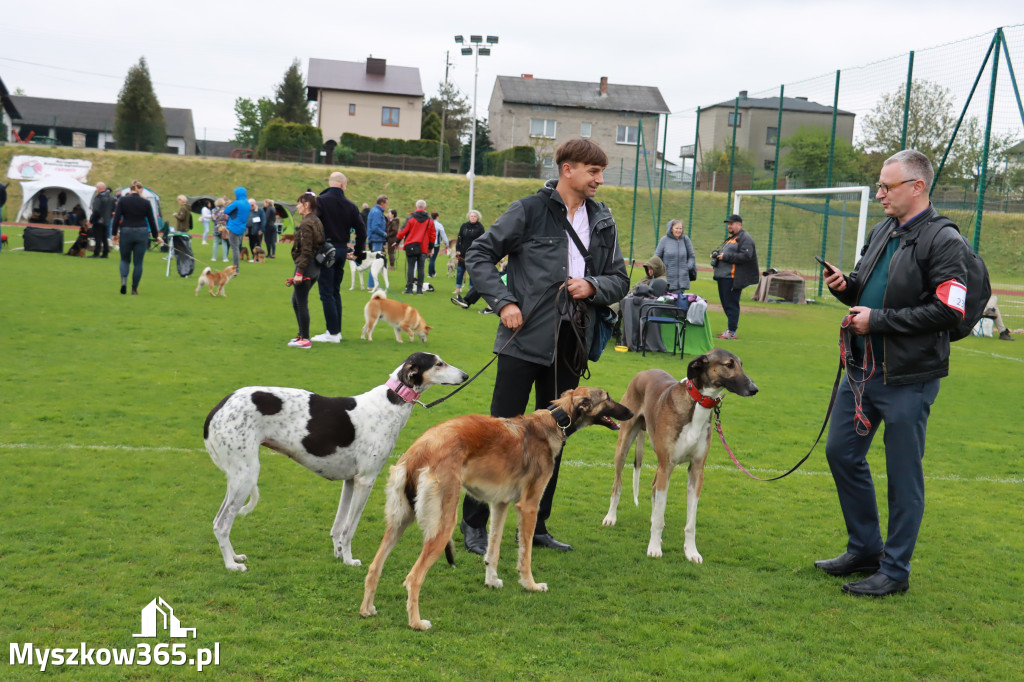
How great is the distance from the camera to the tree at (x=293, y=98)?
73562mm

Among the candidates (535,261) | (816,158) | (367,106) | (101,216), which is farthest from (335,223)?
(367,106)

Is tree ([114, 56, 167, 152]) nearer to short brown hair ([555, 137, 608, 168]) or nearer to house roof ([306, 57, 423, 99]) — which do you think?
house roof ([306, 57, 423, 99])

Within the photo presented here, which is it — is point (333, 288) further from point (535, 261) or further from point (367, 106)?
A: point (367, 106)

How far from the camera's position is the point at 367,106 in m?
62.5

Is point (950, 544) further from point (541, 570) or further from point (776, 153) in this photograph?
point (776, 153)

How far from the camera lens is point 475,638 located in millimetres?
3521

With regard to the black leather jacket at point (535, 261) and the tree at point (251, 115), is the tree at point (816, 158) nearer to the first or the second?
the black leather jacket at point (535, 261)

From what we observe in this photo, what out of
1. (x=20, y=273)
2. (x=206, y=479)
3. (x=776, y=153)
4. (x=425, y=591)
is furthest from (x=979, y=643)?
(x=776, y=153)

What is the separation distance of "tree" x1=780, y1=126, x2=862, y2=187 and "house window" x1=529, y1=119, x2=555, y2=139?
133 ft

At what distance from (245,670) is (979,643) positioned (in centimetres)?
320

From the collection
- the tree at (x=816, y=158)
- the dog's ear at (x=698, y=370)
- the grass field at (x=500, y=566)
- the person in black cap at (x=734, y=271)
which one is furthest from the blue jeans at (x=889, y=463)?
the tree at (x=816, y=158)

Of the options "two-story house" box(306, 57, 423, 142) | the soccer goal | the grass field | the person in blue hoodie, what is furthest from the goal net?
"two-story house" box(306, 57, 423, 142)

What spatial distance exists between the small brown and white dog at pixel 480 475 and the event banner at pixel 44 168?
3227 cm

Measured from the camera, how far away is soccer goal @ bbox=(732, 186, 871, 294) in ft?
70.9
